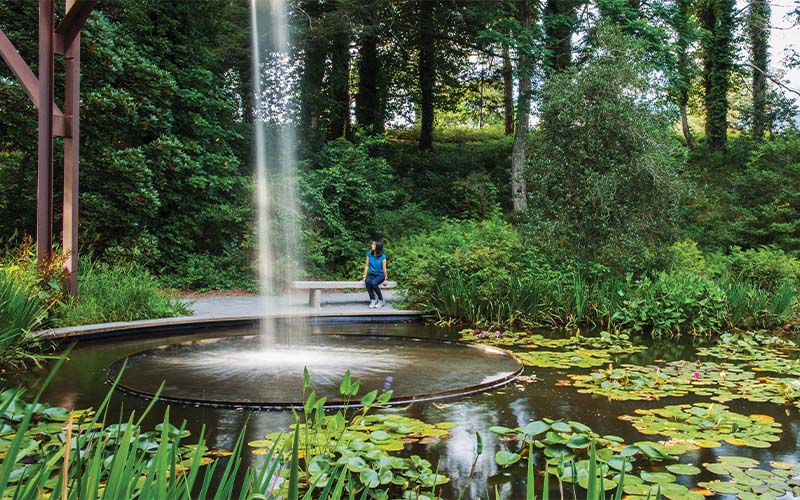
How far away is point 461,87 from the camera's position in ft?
69.9

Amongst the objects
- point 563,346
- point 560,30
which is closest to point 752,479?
point 563,346

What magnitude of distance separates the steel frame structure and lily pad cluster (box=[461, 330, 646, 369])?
468cm

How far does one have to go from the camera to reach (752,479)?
9.87 feet

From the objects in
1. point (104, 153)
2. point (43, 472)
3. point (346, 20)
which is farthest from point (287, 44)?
point (43, 472)

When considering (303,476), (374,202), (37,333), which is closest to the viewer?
(303,476)

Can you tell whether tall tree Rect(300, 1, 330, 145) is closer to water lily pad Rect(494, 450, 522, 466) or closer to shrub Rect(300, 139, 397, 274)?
shrub Rect(300, 139, 397, 274)

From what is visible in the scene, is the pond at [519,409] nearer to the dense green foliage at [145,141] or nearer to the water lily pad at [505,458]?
the water lily pad at [505,458]

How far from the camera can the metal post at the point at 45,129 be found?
291 inches

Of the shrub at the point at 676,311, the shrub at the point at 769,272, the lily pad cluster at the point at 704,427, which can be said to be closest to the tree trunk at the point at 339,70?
the shrub at the point at 769,272

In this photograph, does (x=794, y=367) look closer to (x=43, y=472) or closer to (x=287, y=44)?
(x=43, y=472)

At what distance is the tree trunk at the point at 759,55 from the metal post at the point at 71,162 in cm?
1698

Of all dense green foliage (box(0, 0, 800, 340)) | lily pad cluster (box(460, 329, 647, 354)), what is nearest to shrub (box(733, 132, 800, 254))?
dense green foliage (box(0, 0, 800, 340))

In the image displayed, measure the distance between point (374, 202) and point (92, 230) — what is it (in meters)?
5.79

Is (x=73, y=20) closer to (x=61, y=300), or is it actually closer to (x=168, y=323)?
(x=61, y=300)
